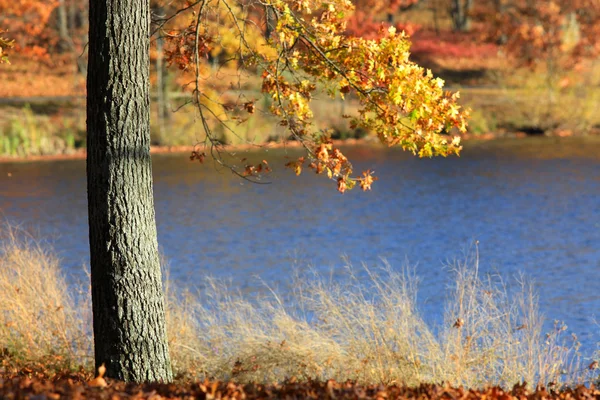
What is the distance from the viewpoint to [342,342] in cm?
812

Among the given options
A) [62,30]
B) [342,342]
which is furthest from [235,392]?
[62,30]

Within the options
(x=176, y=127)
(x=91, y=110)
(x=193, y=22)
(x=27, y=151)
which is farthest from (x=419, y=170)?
(x=91, y=110)

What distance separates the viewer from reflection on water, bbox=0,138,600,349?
13.2 m

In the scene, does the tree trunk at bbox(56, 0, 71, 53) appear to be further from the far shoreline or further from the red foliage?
the red foliage

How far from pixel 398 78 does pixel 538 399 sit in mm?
2508

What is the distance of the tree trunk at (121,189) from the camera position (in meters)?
6.47

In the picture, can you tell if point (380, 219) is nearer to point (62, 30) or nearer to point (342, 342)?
point (342, 342)

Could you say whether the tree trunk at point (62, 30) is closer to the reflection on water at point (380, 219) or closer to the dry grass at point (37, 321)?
the reflection on water at point (380, 219)

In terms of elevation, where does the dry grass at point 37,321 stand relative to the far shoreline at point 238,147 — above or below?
above

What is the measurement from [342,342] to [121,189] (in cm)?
258

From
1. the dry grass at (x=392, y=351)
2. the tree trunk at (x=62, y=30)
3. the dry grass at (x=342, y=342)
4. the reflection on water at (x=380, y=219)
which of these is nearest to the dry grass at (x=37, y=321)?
the dry grass at (x=342, y=342)

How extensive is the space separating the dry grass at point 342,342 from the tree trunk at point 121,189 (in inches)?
60.7

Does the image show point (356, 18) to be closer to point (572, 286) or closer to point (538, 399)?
point (572, 286)

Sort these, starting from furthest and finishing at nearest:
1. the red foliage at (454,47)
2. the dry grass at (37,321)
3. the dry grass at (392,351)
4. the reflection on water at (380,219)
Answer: the red foliage at (454,47) < the reflection on water at (380,219) < the dry grass at (37,321) < the dry grass at (392,351)
